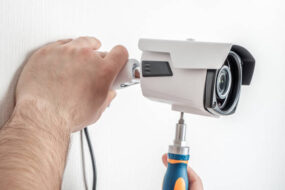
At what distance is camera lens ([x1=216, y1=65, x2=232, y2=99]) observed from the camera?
52cm

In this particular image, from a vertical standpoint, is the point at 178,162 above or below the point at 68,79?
below

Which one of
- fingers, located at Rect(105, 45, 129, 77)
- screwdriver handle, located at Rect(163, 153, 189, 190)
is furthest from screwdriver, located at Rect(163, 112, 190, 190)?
fingers, located at Rect(105, 45, 129, 77)

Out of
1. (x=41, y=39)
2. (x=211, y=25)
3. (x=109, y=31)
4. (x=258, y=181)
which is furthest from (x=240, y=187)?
(x=41, y=39)

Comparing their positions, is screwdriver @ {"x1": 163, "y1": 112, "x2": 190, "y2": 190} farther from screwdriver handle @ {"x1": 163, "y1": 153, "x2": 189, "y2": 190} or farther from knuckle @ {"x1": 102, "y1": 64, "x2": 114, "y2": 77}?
knuckle @ {"x1": 102, "y1": 64, "x2": 114, "y2": 77}

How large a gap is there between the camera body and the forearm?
5.9 inches

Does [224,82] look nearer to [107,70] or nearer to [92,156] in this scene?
[107,70]

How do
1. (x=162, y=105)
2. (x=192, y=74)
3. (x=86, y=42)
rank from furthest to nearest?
(x=162, y=105) → (x=86, y=42) → (x=192, y=74)

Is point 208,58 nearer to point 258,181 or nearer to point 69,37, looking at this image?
point 69,37

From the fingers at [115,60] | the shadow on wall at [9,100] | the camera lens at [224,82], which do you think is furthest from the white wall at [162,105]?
the camera lens at [224,82]

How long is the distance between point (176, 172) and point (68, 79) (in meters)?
0.22

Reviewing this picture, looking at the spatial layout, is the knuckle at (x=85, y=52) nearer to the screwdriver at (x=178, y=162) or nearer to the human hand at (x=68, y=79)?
the human hand at (x=68, y=79)

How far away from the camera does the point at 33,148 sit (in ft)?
1.64

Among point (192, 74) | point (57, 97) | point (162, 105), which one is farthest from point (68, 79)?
point (162, 105)

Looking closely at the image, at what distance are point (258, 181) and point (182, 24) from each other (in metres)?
0.51
